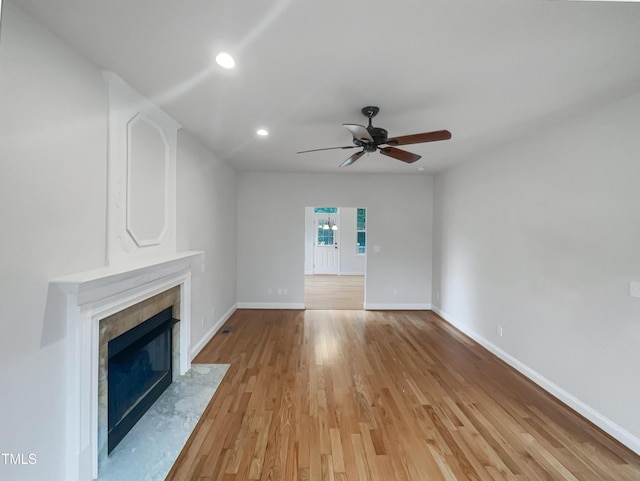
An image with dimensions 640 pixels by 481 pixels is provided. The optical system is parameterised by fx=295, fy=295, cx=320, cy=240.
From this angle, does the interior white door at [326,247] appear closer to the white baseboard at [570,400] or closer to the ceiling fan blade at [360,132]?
the white baseboard at [570,400]

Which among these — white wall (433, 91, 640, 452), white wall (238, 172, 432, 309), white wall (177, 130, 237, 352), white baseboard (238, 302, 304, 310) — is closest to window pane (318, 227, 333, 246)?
white wall (238, 172, 432, 309)

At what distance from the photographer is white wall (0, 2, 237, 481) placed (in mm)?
1344

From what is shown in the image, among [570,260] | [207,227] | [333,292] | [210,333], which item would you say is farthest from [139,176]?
[333,292]


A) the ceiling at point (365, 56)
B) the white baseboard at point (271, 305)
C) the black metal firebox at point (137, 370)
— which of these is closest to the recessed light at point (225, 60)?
the ceiling at point (365, 56)

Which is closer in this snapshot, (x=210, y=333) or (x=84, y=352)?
(x=84, y=352)

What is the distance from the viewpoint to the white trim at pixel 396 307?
A: 17.9 ft

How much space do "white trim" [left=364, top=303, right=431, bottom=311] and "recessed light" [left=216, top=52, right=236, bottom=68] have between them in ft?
14.8

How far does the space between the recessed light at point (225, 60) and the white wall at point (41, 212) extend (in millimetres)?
798

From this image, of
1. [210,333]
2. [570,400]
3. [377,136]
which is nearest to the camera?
[377,136]

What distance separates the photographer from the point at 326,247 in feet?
31.7

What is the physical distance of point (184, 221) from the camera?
10.3 ft

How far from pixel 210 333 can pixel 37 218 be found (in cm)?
278

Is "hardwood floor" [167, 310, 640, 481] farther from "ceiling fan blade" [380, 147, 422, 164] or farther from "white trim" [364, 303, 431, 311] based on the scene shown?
"ceiling fan blade" [380, 147, 422, 164]

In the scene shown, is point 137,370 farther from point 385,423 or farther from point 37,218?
point 385,423
